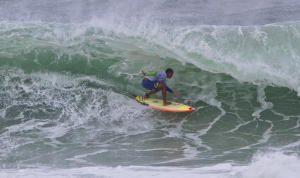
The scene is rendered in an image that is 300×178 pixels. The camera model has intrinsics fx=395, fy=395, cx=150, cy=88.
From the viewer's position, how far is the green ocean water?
22.4ft

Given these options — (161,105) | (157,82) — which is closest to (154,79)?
(157,82)

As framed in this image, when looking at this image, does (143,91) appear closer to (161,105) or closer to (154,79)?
(161,105)

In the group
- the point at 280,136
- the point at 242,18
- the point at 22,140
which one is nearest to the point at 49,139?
the point at 22,140

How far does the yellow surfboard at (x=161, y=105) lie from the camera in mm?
8594

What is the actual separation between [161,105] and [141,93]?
1159mm

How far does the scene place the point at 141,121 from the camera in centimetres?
840

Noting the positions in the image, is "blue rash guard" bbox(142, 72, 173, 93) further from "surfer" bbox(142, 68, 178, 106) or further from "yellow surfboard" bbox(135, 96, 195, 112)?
"yellow surfboard" bbox(135, 96, 195, 112)

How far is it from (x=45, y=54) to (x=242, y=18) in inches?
244

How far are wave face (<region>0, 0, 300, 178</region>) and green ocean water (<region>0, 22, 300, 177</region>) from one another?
0.09ft

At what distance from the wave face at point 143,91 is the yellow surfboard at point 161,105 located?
17cm

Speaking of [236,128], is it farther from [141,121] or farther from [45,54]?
[45,54]

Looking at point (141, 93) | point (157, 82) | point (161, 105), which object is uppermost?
point (157, 82)

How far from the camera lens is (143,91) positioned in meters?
9.84

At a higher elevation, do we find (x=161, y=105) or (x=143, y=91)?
(x=143, y=91)
